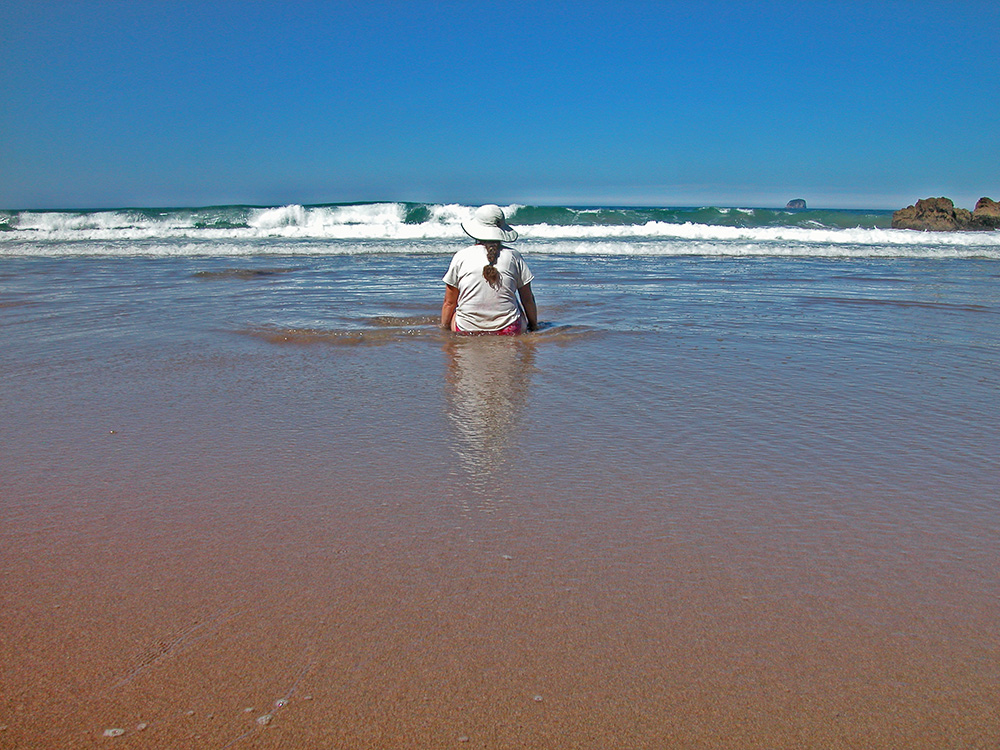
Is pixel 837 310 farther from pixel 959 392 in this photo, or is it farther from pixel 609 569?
pixel 609 569

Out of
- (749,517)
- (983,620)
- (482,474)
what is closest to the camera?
(983,620)

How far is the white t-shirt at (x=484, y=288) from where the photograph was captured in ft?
18.1

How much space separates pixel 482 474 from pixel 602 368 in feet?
6.45

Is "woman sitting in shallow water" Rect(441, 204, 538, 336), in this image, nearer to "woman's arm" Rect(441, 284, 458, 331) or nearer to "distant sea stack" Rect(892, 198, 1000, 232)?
"woman's arm" Rect(441, 284, 458, 331)

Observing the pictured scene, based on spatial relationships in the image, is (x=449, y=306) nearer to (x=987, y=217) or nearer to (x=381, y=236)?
(x=381, y=236)

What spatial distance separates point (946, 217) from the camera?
32.6 metres

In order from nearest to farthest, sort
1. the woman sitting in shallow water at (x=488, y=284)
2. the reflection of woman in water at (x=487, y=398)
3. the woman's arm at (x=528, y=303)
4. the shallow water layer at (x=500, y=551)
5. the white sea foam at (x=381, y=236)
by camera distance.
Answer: the shallow water layer at (x=500, y=551) < the reflection of woman in water at (x=487, y=398) < the woman sitting in shallow water at (x=488, y=284) < the woman's arm at (x=528, y=303) < the white sea foam at (x=381, y=236)

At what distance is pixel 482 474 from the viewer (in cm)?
266

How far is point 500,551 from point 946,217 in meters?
36.6

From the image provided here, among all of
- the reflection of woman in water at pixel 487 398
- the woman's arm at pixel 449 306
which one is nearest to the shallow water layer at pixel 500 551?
the reflection of woman in water at pixel 487 398

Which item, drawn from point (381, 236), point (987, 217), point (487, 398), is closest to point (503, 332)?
point (487, 398)

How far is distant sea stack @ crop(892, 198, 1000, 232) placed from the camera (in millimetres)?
32500

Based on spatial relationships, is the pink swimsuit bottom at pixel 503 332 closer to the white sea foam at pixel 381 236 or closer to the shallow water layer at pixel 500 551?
the shallow water layer at pixel 500 551

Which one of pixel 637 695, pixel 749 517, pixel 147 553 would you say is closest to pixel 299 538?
pixel 147 553
